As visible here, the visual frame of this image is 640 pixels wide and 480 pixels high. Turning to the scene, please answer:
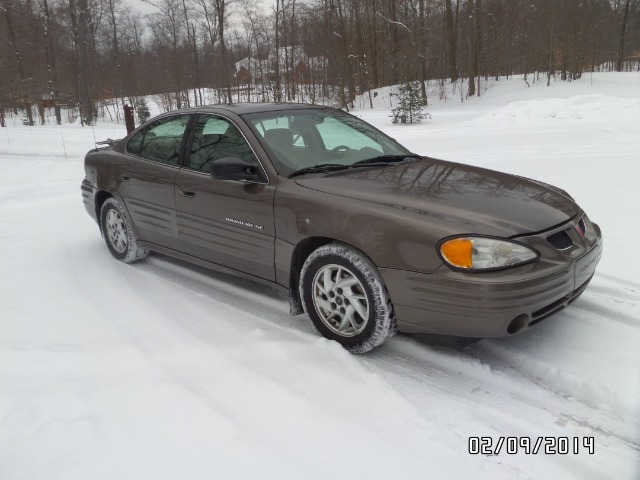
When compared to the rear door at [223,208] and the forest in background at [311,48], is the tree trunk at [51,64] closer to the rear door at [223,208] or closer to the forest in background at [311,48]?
the forest in background at [311,48]

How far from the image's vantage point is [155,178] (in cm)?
421

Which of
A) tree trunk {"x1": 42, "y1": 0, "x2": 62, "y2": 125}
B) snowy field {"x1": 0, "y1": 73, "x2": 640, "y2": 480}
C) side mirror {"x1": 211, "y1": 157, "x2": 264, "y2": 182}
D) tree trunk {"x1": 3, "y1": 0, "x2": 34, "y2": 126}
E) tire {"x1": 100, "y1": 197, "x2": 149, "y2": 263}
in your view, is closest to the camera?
snowy field {"x1": 0, "y1": 73, "x2": 640, "y2": 480}

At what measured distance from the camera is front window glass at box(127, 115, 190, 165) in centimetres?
417

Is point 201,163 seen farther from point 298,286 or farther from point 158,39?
point 158,39

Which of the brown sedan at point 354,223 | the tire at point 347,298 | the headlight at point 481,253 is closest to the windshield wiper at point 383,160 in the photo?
the brown sedan at point 354,223

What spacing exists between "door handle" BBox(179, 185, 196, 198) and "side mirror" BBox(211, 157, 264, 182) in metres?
0.59

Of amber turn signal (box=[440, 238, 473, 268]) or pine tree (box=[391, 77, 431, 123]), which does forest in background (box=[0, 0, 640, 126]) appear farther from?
amber turn signal (box=[440, 238, 473, 268])

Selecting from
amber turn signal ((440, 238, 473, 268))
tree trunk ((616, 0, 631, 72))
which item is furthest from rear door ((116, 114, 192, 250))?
tree trunk ((616, 0, 631, 72))

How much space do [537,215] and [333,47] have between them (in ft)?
104

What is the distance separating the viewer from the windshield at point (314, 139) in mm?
3490

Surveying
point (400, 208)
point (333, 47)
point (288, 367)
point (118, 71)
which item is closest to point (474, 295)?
point (400, 208)

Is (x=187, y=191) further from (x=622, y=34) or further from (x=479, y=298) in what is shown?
(x=622, y=34)

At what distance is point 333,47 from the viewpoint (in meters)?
32.1

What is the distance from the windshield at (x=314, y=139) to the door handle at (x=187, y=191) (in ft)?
2.31
